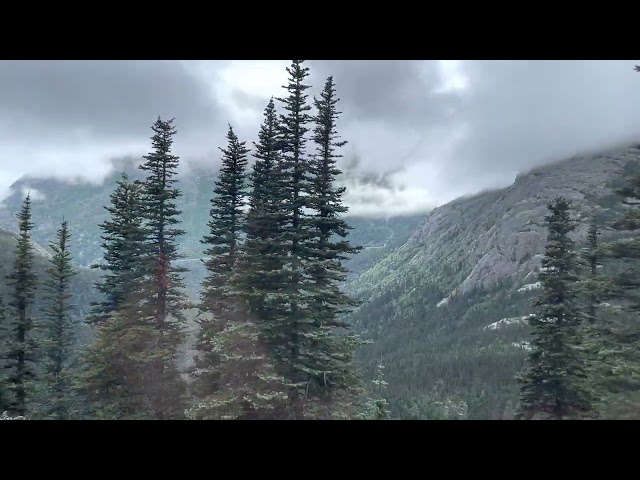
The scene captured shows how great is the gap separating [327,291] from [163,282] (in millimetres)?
10857

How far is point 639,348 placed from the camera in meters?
19.3

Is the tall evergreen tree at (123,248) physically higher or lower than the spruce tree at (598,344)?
higher

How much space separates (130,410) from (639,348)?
85.5 feet

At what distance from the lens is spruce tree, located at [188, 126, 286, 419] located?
21484 mm

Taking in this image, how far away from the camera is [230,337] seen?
22125 millimetres

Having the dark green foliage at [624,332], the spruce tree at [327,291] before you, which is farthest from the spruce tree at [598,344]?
the spruce tree at [327,291]

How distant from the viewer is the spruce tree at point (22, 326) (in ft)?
101

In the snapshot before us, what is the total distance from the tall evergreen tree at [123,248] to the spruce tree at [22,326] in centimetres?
422

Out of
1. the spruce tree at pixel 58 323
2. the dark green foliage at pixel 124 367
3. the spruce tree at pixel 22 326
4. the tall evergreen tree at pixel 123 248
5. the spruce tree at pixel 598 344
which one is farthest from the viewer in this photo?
the spruce tree at pixel 58 323

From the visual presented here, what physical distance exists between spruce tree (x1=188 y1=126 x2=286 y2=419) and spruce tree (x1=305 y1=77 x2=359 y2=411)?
2538mm

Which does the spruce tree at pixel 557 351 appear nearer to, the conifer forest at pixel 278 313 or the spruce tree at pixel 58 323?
the conifer forest at pixel 278 313

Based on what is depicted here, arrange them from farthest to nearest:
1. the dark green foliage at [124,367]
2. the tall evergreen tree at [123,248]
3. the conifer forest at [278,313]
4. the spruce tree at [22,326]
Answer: the tall evergreen tree at [123,248], the spruce tree at [22,326], the dark green foliage at [124,367], the conifer forest at [278,313]

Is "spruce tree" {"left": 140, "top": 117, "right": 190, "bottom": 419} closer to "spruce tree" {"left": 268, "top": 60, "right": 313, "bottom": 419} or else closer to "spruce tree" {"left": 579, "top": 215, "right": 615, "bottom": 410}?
"spruce tree" {"left": 268, "top": 60, "right": 313, "bottom": 419}
